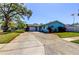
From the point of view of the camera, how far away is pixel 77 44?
167 inches

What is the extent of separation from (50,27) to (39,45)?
0.34 meters

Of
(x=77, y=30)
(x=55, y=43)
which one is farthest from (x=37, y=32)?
(x=77, y=30)

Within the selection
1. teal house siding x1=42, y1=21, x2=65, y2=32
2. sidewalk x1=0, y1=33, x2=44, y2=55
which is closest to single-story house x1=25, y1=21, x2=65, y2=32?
teal house siding x1=42, y1=21, x2=65, y2=32

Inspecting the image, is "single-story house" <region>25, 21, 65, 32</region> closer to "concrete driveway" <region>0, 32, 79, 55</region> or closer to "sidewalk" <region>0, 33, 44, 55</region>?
"concrete driveway" <region>0, 32, 79, 55</region>

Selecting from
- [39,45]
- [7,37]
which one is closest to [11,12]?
[7,37]

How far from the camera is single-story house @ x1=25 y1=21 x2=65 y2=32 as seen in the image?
13.9 feet

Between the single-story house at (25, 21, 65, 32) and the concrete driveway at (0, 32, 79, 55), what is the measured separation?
8 cm

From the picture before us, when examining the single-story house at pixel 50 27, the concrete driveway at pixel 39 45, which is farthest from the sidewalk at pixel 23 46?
the single-story house at pixel 50 27

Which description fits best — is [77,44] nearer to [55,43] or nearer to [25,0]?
[55,43]

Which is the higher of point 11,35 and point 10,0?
point 10,0

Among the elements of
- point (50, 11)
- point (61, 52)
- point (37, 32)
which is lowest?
point (61, 52)

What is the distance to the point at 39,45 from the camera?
14.1ft

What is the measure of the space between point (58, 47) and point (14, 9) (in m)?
0.93

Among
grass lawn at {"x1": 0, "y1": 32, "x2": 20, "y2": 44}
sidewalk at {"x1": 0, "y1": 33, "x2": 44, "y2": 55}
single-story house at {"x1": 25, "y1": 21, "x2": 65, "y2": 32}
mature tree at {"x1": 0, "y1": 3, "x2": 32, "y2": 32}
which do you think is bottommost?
sidewalk at {"x1": 0, "y1": 33, "x2": 44, "y2": 55}
